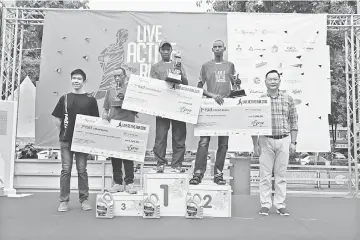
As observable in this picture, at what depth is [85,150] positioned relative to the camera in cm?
390

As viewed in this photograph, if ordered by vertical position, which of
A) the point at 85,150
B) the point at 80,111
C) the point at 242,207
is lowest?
the point at 242,207

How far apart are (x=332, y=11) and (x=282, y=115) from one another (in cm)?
886

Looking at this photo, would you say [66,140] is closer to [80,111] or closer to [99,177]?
[80,111]

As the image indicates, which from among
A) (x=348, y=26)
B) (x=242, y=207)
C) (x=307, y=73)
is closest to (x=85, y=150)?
(x=242, y=207)

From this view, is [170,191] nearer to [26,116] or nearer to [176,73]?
[176,73]

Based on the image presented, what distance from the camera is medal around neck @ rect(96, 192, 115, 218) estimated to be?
3.59m

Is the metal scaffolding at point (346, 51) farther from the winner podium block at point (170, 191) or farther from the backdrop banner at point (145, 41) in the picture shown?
the winner podium block at point (170, 191)

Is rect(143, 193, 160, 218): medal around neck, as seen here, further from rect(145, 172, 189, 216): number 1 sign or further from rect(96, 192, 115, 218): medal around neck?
rect(96, 192, 115, 218): medal around neck

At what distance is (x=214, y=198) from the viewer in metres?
3.74

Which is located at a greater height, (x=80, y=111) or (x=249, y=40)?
(x=249, y=40)

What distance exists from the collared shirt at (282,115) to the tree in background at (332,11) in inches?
290

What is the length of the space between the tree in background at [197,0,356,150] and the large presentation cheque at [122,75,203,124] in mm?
7856

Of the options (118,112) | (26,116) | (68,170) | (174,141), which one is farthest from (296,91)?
(26,116)

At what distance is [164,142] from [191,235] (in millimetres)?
1376
